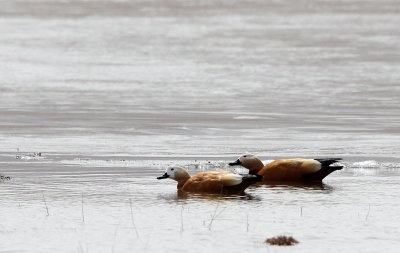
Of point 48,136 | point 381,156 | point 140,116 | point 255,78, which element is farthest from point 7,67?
point 381,156

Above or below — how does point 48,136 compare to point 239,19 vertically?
below

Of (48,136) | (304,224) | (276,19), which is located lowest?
(304,224)

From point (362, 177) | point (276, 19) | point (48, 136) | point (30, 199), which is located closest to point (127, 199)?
point (30, 199)

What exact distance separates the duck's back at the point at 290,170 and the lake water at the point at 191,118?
41 centimetres

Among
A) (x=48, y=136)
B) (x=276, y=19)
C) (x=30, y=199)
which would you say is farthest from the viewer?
(x=276, y=19)

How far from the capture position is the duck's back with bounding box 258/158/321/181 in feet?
44.5

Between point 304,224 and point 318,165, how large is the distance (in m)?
3.22

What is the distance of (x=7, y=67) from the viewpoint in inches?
1232

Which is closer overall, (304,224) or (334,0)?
(304,224)

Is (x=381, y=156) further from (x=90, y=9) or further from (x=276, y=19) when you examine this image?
(x=90, y=9)

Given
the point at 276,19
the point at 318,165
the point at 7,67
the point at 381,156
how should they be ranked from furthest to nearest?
the point at 276,19 → the point at 7,67 → the point at 381,156 → the point at 318,165

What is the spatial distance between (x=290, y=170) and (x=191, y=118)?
27.6 feet

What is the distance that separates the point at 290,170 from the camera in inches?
538

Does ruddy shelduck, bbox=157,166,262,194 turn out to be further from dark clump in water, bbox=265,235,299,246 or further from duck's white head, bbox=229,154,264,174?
dark clump in water, bbox=265,235,299,246
